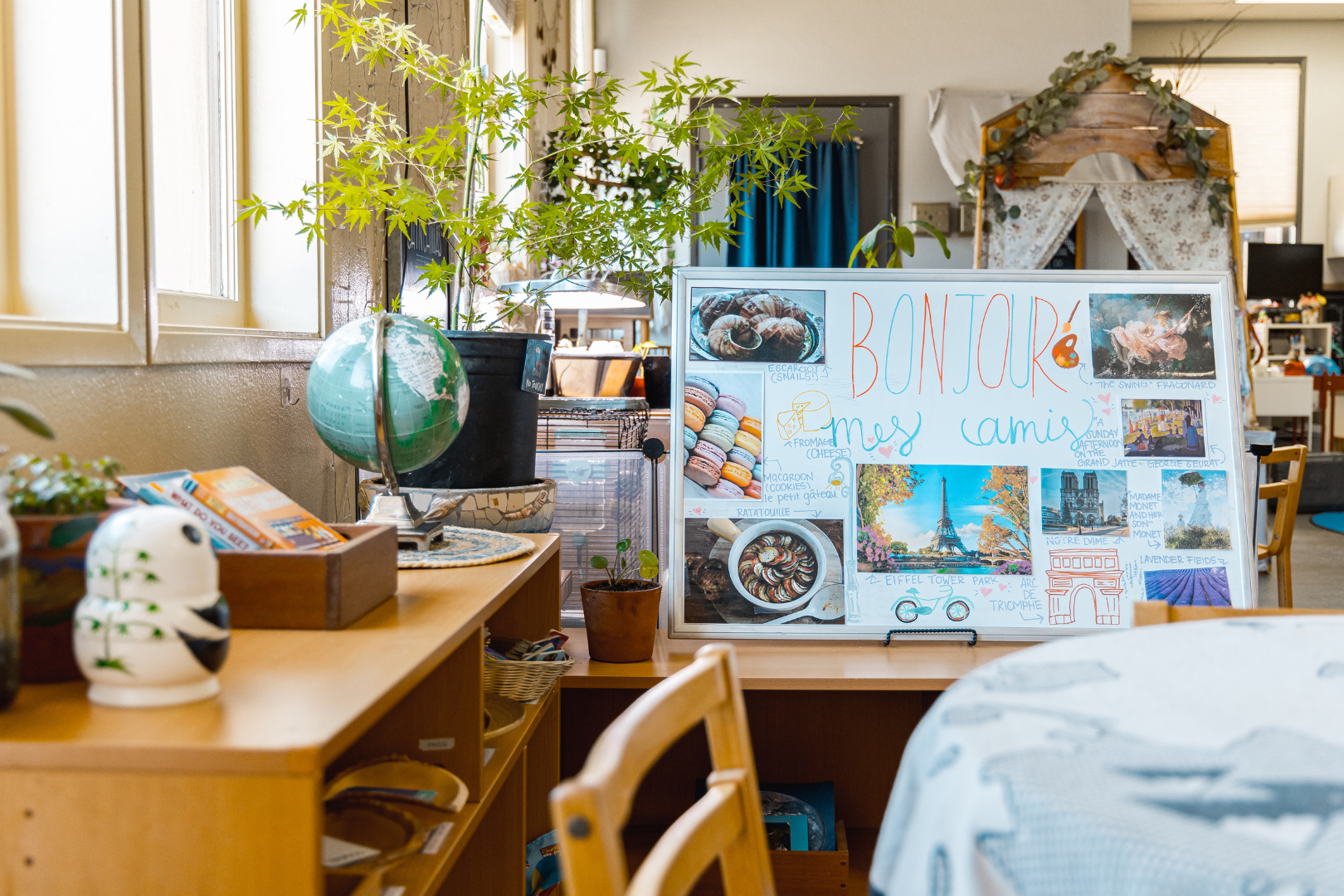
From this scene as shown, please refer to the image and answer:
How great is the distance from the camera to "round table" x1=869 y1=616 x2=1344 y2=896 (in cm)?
56

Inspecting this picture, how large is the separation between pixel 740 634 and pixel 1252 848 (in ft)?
3.93

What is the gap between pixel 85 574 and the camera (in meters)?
0.75

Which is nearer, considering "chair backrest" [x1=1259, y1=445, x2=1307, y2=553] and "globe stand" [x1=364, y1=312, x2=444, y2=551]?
"globe stand" [x1=364, y1=312, x2=444, y2=551]

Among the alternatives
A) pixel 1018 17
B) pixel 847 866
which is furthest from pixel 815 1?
pixel 847 866

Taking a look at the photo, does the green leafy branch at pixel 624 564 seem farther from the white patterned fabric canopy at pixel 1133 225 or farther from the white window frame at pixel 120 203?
the white patterned fabric canopy at pixel 1133 225

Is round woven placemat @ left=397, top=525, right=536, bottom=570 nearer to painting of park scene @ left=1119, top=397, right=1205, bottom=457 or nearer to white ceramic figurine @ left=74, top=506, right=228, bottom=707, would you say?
white ceramic figurine @ left=74, top=506, right=228, bottom=707

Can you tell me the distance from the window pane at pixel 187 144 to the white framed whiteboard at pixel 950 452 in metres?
0.79

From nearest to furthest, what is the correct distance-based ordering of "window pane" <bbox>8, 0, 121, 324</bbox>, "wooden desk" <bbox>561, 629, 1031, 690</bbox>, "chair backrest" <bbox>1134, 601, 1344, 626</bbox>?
"chair backrest" <bbox>1134, 601, 1344, 626</bbox> < "window pane" <bbox>8, 0, 121, 324</bbox> < "wooden desk" <bbox>561, 629, 1031, 690</bbox>

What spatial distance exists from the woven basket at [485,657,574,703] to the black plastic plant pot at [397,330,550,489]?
14.3 inches

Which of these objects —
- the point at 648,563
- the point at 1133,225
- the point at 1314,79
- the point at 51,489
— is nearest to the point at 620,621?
the point at 648,563

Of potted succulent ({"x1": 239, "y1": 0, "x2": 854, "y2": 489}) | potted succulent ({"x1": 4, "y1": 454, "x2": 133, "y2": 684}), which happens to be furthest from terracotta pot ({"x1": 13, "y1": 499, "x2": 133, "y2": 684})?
potted succulent ({"x1": 239, "y1": 0, "x2": 854, "y2": 489})

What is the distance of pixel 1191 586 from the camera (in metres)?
1.75

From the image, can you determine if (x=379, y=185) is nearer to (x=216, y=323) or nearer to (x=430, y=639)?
(x=216, y=323)

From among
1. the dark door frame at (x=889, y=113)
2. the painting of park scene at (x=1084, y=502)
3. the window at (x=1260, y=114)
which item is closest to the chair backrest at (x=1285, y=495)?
the painting of park scene at (x=1084, y=502)
